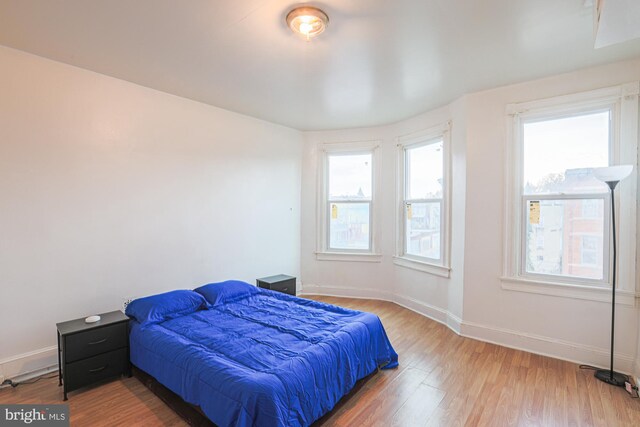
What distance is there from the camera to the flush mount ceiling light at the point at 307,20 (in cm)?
204

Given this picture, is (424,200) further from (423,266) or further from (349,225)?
(349,225)

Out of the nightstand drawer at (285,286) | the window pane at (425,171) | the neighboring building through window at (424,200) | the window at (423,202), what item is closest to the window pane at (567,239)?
the window at (423,202)

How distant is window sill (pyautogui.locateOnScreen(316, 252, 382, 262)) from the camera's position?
16.4ft

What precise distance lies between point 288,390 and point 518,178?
2998 mm

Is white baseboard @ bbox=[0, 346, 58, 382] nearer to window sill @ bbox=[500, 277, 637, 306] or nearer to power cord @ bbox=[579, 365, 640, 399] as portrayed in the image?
window sill @ bbox=[500, 277, 637, 306]

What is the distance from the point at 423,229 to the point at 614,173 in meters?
2.20

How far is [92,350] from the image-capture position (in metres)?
2.49

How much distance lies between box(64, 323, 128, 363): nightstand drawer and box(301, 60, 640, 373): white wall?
3.42 m

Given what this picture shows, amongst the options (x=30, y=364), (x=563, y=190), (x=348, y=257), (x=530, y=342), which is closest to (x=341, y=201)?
(x=348, y=257)

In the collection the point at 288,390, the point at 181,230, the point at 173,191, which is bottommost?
the point at 288,390

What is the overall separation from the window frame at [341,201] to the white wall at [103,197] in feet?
4.02

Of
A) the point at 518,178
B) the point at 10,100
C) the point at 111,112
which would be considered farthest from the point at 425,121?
the point at 10,100

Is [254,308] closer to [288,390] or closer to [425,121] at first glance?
[288,390]

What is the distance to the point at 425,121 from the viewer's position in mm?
4289
